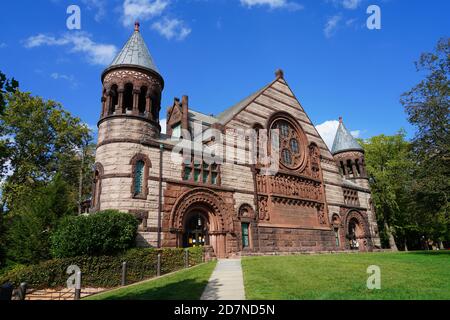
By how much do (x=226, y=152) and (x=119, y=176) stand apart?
333 inches

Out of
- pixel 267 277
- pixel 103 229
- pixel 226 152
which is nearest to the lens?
pixel 267 277

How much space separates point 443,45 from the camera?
1978cm

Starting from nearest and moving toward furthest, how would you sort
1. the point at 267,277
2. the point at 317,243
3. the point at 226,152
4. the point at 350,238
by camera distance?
1. the point at 267,277
2. the point at 226,152
3. the point at 317,243
4. the point at 350,238

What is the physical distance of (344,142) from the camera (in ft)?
124

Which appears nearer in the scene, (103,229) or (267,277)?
(267,277)

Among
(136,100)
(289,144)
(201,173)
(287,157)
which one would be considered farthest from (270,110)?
(136,100)

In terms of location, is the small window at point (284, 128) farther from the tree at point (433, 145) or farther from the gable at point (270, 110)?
the tree at point (433, 145)

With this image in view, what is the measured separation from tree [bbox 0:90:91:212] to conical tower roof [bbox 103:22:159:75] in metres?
13.2

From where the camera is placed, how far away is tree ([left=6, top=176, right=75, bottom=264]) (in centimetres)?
2195

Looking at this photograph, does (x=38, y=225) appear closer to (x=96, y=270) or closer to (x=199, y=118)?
(x=96, y=270)

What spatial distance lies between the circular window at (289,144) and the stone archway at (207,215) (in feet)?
28.6

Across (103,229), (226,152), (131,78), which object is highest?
(131,78)
